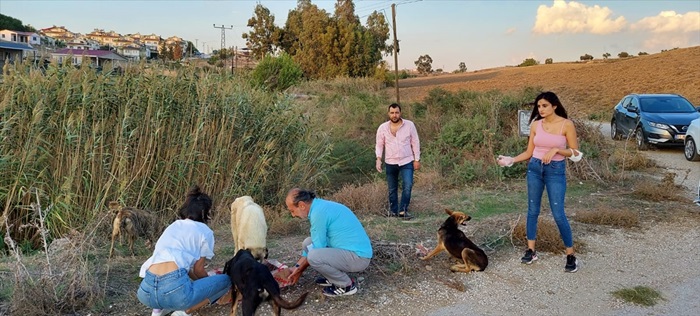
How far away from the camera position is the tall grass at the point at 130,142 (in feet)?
23.7

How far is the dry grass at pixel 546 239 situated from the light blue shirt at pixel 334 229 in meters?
2.60

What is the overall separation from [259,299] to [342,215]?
116cm

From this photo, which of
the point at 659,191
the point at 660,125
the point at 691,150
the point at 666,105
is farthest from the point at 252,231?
the point at 666,105

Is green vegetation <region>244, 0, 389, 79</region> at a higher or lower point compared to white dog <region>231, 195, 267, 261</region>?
higher

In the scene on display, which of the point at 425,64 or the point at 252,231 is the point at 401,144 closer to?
the point at 252,231

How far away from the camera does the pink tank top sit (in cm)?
562

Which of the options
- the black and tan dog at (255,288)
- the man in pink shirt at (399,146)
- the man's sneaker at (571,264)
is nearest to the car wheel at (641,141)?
the man in pink shirt at (399,146)

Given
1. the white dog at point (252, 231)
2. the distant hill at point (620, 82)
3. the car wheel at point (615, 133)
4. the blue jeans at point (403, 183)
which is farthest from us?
the distant hill at point (620, 82)

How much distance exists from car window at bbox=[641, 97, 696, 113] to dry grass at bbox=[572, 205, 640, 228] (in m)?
9.48

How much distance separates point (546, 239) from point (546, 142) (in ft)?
4.86

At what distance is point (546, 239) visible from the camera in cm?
657

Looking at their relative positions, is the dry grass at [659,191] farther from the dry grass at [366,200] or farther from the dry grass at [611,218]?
the dry grass at [366,200]

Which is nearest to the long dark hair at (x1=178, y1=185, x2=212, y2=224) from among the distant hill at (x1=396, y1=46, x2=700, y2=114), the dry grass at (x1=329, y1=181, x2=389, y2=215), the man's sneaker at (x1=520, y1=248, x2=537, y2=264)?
the man's sneaker at (x1=520, y1=248, x2=537, y2=264)

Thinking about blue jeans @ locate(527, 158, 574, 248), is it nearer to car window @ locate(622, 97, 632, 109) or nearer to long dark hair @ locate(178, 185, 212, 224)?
long dark hair @ locate(178, 185, 212, 224)
